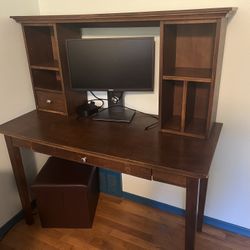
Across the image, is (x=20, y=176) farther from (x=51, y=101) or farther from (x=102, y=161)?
(x=102, y=161)

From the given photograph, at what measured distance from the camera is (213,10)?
3.79ft

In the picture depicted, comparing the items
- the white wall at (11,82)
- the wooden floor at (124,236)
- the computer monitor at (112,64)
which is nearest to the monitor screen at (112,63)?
the computer monitor at (112,64)

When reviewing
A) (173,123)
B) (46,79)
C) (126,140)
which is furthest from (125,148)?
(46,79)

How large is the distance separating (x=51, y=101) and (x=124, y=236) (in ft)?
3.71

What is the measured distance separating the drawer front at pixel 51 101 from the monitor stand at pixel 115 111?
0.88 feet

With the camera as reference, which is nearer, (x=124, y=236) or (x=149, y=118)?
(x=149, y=118)

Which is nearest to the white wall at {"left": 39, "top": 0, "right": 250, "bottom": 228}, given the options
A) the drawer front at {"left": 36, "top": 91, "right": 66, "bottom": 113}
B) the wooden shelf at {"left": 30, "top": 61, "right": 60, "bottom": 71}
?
the wooden shelf at {"left": 30, "top": 61, "right": 60, "bottom": 71}

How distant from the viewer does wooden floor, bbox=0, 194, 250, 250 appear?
5.90 feet

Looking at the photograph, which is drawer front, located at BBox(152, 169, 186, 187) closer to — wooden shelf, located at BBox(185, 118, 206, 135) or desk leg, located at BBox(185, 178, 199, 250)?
desk leg, located at BBox(185, 178, 199, 250)

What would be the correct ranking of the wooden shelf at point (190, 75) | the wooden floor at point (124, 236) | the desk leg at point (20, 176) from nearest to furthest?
the wooden shelf at point (190, 75) → the desk leg at point (20, 176) → the wooden floor at point (124, 236)

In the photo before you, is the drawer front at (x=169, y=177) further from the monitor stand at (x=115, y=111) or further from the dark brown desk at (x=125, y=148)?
the monitor stand at (x=115, y=111)

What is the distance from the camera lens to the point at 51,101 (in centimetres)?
187

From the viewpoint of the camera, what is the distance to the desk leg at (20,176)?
167cm

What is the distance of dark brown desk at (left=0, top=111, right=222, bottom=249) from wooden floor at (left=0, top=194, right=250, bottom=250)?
0.74 ft
